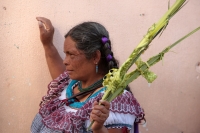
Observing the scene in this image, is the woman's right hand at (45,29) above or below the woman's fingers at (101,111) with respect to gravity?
Answer: above

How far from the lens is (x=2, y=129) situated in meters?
2.42

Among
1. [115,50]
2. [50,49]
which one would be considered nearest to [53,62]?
[50,49]

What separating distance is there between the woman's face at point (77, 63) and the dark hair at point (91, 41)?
3cm

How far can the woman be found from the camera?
170 cm

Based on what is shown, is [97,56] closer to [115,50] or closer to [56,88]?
[56,88]

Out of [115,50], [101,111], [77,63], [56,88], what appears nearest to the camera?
[101,111]

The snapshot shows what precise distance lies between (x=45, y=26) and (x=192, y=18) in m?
1.15

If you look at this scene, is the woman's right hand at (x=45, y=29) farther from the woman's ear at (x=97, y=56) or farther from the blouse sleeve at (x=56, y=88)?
the woman's ear at (x=97, y=56)

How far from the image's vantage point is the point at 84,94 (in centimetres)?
191

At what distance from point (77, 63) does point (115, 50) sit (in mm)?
657

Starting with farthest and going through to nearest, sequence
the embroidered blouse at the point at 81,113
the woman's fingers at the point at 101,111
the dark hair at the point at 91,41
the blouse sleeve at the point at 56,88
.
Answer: the blouse sleeve at the point at 56,88
the dark hair at the point at 91,41
the embroidered blouse at the point at 81,113
the woman's fingers at the point at 101,111

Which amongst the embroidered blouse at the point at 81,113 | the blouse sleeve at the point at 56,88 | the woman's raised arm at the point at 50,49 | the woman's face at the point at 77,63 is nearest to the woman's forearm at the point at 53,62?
the woman's raised arm at the point at 50,49

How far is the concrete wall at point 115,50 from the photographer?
231 cm

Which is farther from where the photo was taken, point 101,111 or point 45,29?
point 45,29
